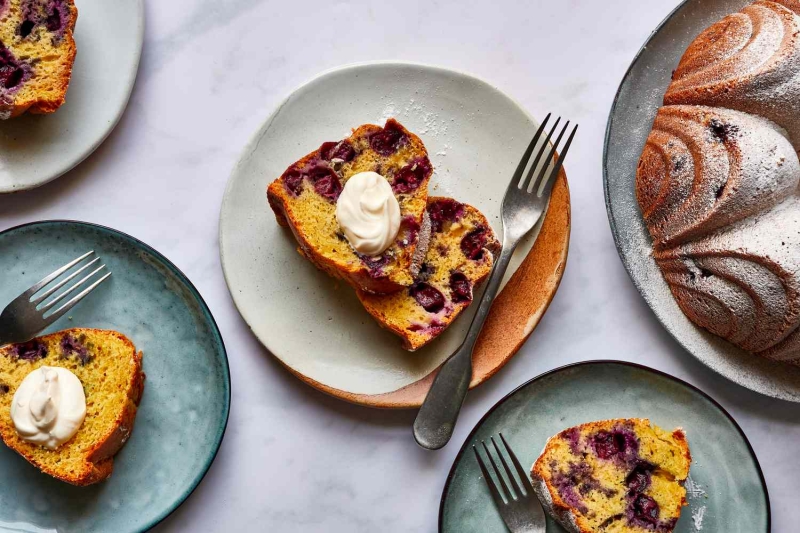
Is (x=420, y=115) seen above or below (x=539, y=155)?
below

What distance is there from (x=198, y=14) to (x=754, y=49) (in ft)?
6.58

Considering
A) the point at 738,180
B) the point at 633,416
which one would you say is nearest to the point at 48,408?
the point at 633,416

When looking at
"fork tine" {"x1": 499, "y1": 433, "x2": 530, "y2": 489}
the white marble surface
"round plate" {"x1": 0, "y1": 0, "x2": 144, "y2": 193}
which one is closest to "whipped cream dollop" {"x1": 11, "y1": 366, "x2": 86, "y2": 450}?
the white marble surface

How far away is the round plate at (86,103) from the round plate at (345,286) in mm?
548

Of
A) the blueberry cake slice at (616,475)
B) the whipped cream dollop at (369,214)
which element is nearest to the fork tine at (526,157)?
the whipped cream dollop at (369,214)

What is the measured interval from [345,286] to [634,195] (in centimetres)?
112

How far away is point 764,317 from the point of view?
231 centimetres

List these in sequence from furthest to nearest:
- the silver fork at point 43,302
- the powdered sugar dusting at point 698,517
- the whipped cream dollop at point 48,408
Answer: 1. the powdered sugar dusting at point 698,517
2. the silver fork at point 43,302
3. the whipped cream dollop at point 48,408

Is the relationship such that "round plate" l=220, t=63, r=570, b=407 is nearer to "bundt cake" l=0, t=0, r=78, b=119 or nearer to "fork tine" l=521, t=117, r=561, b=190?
"fork tine" l=521, t=117, r=561, b=190

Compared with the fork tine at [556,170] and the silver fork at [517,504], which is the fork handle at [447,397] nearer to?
the silver fork at [517,504]

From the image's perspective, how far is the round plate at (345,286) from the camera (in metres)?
2.49

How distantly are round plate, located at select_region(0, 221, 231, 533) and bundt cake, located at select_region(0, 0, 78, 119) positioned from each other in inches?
18.3

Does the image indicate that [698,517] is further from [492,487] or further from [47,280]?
[47,280]

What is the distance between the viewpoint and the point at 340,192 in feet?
7.79
